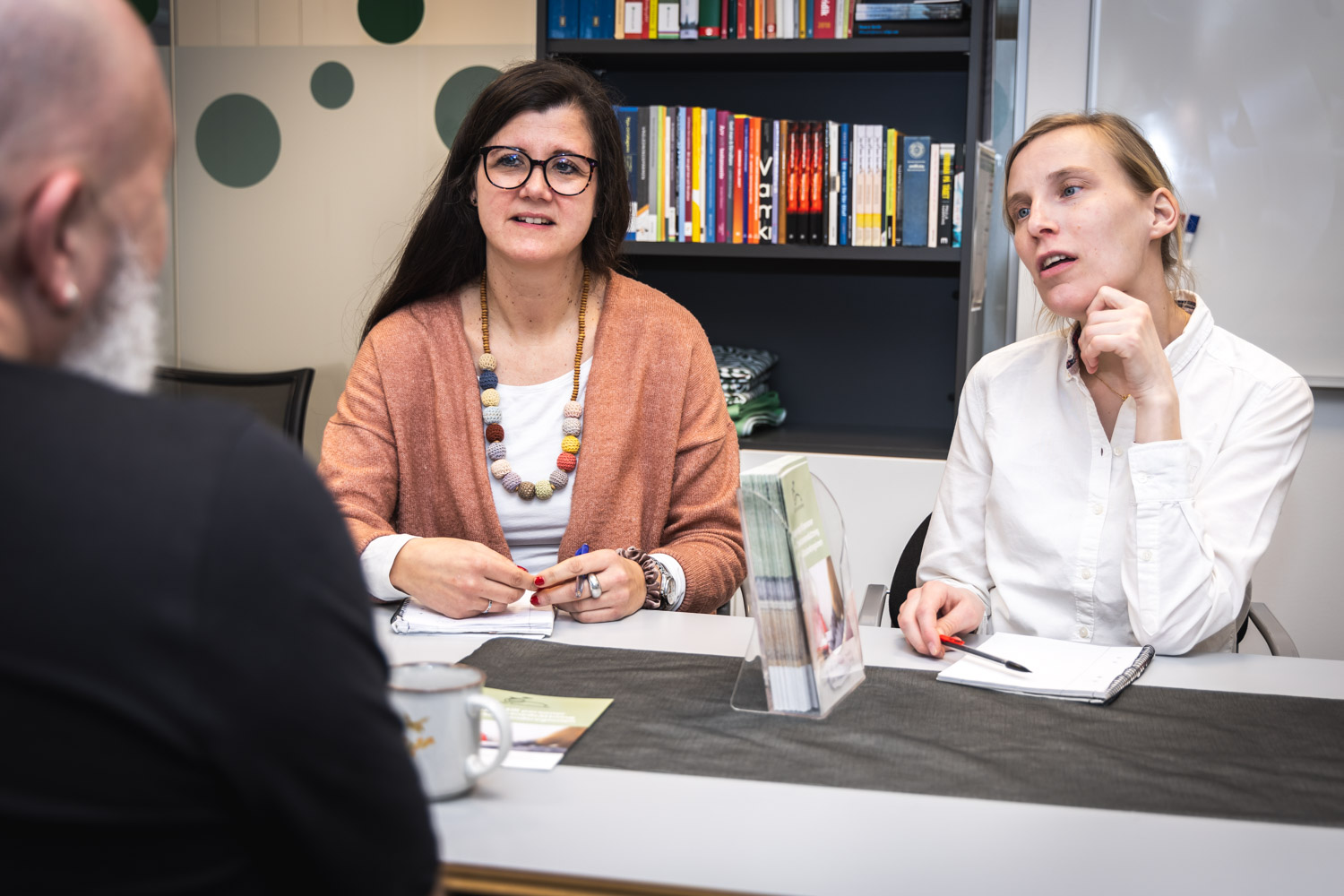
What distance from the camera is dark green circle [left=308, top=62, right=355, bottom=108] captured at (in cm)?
291

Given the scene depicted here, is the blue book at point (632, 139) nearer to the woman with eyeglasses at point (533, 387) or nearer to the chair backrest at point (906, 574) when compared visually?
the woman with eyeglasses at point (533, 387)

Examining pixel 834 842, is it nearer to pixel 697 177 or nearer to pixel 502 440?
pixel 502 440

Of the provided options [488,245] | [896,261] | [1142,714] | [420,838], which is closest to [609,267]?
[488,245]

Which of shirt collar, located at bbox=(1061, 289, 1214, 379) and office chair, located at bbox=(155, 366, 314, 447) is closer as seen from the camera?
shirt collar, located at bbox=(1061, 289, 1214, 379)

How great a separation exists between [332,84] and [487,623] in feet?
6.69

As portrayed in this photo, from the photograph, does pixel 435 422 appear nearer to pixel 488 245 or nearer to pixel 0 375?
pixel 488 245

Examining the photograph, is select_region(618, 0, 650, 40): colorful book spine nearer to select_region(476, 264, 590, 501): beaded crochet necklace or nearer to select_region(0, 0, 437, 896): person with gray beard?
select_region(476, 264, 590, 501): beaded crochet necklace

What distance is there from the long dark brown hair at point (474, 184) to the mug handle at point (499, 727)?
1099 mm

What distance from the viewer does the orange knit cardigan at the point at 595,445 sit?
172cm

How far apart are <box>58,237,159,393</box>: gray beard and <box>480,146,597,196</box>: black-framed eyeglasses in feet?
4.01

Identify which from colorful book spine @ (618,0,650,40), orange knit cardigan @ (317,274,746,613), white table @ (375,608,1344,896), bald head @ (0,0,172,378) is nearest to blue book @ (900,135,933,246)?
colorful book spine @ (618,0,650,40)

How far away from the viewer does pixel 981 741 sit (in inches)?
41.6

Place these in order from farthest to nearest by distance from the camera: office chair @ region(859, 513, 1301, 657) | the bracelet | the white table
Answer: office chair @ region(859, 513, 1301, 657), the bracelet, the white table

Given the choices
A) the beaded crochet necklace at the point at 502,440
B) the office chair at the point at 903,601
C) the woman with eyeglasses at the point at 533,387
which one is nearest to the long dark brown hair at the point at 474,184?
the woman with eyeglasses at the point at 533,387
